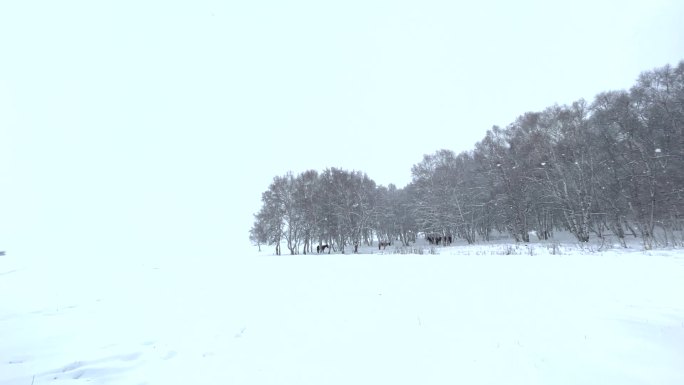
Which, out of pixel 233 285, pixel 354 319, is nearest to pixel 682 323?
pixel 354 319

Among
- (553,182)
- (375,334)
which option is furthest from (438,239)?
(375,334)

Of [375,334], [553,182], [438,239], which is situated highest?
[553,182]

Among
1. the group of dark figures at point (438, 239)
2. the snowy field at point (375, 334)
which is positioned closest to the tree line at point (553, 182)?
the group of dark figures at point (438, 239)

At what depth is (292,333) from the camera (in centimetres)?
568

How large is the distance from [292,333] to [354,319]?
4.36 ft

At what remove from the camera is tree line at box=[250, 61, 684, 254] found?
923 inches

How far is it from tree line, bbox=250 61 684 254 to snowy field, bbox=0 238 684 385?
16.2m

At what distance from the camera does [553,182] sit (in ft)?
97.1

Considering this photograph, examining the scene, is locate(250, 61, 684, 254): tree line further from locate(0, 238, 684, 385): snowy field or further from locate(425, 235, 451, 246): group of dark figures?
locate(0, 238, 684, 385): snowy field

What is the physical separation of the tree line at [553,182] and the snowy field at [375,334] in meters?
16.2

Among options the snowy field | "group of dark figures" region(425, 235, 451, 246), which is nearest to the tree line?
"group of dark figures" region(425, 235, 451, 246)

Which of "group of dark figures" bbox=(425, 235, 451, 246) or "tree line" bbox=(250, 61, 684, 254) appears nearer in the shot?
"tree line" bbox=(250, 61, 684, 254)

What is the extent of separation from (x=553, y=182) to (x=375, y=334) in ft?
105

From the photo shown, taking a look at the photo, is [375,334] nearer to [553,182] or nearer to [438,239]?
[553,182]
